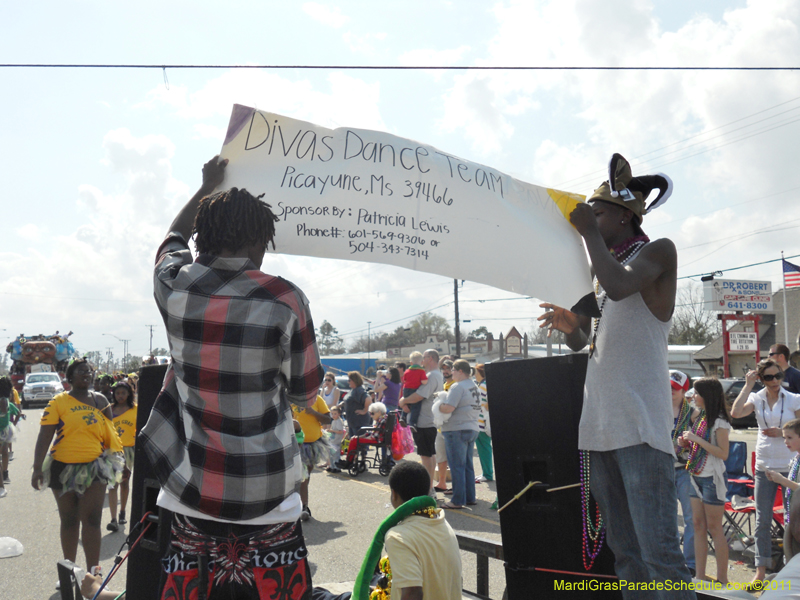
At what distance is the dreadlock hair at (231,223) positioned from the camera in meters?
1.83

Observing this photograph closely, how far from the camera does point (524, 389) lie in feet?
9.70

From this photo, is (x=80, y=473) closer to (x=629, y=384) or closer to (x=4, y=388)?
(x=629, y=384)

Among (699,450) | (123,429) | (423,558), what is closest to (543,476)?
(423,558)

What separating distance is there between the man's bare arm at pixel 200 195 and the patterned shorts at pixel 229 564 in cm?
94

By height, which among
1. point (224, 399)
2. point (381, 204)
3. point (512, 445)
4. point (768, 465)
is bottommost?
point (768, 465)

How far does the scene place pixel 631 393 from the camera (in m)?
2.18

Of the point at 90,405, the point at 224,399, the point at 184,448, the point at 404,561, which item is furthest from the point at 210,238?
the point at 90,405

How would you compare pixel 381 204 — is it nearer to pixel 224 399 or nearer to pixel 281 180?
pixel 281 180

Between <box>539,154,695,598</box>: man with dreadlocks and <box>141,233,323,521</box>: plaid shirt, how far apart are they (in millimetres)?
1118

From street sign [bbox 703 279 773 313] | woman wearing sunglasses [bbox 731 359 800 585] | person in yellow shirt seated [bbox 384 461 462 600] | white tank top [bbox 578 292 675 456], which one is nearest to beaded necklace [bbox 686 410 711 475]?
woman wearing sunglasses [bbox 731 359 800 585]

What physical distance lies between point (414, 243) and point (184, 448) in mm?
1519

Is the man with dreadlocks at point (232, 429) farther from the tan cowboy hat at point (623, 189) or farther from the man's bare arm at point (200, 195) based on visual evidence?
the tan cowboy hat at point (623, 189)

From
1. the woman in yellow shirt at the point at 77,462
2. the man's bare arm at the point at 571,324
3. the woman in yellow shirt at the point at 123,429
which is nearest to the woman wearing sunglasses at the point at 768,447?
the man's bare arm at the point at 571,324

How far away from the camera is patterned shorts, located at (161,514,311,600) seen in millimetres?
1688
